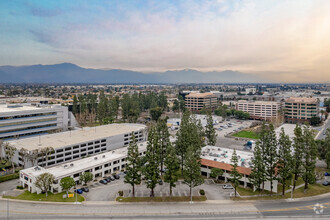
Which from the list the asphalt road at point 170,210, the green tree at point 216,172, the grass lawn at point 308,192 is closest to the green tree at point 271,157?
the grass lawn at point 308,192

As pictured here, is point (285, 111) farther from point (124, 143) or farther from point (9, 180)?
point (9, 180)

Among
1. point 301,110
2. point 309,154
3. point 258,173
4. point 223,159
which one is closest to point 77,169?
point 223,159

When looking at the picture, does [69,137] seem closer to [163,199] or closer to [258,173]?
[163,199]

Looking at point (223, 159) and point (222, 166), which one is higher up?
point (223, 159)

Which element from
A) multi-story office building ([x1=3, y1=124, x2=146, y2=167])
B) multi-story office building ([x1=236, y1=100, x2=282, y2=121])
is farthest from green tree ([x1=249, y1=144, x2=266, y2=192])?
multi-story office building ([x1=236, y1=100, x2=282, y2=121])

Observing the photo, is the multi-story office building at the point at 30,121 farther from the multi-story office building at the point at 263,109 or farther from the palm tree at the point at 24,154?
the multi-story office building at the point at 263,109

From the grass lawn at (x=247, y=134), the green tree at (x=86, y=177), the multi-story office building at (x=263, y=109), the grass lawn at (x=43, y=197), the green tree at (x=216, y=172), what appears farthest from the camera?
the multi-story office building at (x=263, y=109)
